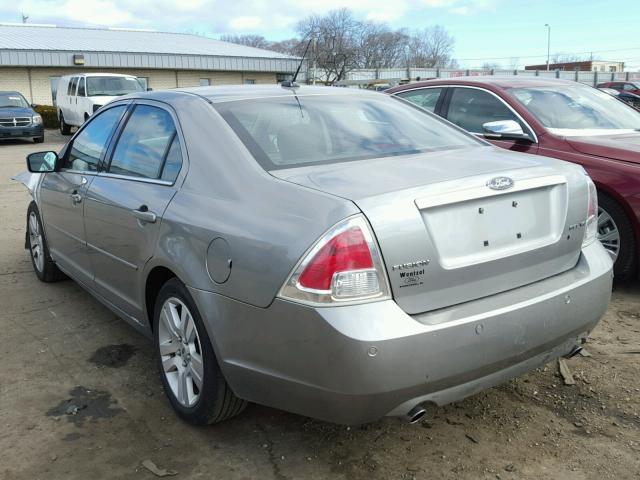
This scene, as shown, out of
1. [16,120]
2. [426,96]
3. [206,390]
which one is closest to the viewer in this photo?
[206,390]

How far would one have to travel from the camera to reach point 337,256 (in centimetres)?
226

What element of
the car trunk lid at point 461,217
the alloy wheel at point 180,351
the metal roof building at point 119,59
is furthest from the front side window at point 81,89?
the car trunk lid at point 461,217

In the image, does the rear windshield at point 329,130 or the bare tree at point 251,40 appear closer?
the rear windshield at point 329,130

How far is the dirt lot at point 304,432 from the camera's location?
270 cm

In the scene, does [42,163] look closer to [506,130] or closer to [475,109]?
[506,130]

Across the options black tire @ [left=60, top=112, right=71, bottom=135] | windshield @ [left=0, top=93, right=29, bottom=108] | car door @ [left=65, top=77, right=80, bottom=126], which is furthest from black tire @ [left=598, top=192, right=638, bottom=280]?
black tire @ [left=60, top=112, right=71, bottom=135]

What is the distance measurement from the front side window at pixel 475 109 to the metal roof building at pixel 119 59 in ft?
84.3

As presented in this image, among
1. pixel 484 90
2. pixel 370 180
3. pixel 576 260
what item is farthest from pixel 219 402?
pixel 484 90

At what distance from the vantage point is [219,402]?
2.83 meters

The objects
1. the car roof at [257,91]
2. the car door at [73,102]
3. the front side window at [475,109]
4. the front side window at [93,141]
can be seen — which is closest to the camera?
the car roof at [257,91]

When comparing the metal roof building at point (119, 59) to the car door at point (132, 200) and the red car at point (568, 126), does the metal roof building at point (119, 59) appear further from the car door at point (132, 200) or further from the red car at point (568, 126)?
the car door at point (132, 200)

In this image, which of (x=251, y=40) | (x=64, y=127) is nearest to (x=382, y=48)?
(x=251, y=40)

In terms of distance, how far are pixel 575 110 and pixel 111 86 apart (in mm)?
16577

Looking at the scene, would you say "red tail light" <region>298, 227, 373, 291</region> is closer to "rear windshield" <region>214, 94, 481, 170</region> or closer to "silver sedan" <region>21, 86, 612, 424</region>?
"silver sedan" <region>21, 86, 612, 424</region>
